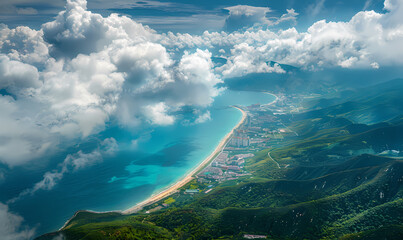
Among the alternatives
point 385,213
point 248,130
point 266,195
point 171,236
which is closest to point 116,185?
point 171,236

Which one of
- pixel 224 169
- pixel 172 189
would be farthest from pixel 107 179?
pixel 224 169

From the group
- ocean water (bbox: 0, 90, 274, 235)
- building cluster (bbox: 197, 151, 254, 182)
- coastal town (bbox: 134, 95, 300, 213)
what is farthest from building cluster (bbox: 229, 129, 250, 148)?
building cluster (bbox: 197, 151, 254, 182)

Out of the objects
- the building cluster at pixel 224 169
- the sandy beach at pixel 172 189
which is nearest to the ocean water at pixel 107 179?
the sandy beach at pixel 172 189

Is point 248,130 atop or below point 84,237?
atop

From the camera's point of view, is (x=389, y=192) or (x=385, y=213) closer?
(x=385, y=213)

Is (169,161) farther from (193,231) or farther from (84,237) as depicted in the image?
(84,237)

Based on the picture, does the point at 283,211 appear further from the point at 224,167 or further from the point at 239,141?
the point at 239,141
